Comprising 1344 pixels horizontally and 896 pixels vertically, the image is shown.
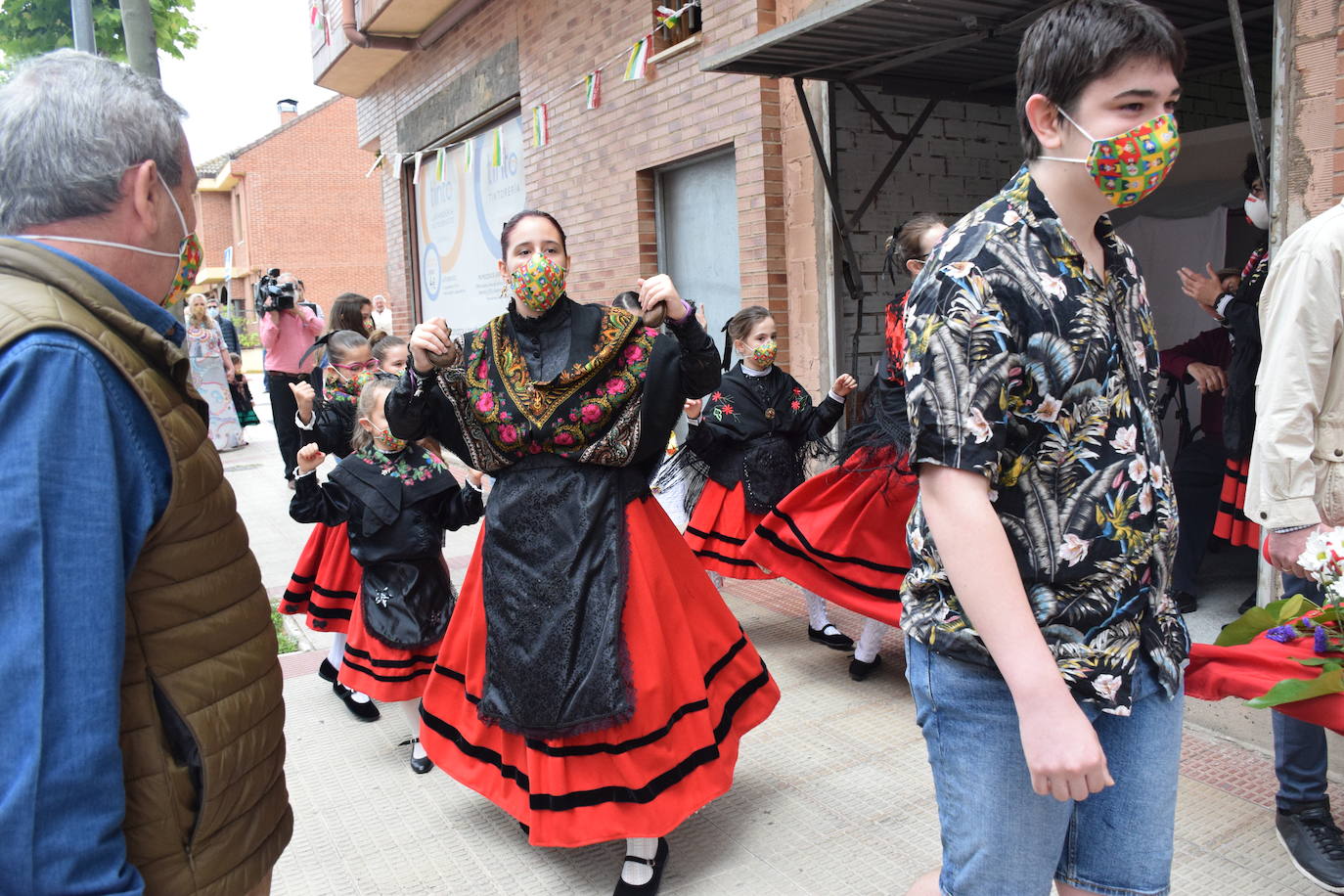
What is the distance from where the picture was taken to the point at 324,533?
4.81m

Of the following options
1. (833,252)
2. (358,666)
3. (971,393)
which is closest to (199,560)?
(971,393)

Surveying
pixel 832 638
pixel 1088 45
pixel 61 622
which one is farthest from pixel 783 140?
pixel 61 622

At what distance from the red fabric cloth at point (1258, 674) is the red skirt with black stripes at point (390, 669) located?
8.47 ft

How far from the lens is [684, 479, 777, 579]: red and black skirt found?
4973 millimetres

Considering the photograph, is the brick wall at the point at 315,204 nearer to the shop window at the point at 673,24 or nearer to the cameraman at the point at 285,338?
the cameraman at the point at 285,338

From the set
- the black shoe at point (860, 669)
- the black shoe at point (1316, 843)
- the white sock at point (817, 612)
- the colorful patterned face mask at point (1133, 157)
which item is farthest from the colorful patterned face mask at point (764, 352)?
the colorful patterned face mask at point (1133, 157)

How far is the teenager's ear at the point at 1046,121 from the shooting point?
1634mm

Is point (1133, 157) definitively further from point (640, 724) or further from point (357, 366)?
point (357, 366)

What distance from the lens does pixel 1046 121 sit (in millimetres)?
1646

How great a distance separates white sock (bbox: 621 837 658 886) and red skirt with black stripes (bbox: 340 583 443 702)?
123 centimetres

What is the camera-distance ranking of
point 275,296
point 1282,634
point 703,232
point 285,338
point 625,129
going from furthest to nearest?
1. point 285,338
2. point 275,296
3. point 625,129
4. point 703,232
5. point 1282,634

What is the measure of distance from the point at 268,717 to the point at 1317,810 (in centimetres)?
277

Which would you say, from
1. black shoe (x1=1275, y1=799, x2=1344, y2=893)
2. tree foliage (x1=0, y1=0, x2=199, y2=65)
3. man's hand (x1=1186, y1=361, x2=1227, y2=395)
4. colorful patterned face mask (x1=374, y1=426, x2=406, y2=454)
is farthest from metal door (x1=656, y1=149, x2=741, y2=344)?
tree foliage (x1=0, y1=0, x2=199, y2=65)

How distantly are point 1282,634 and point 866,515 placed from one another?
1.84 meters
